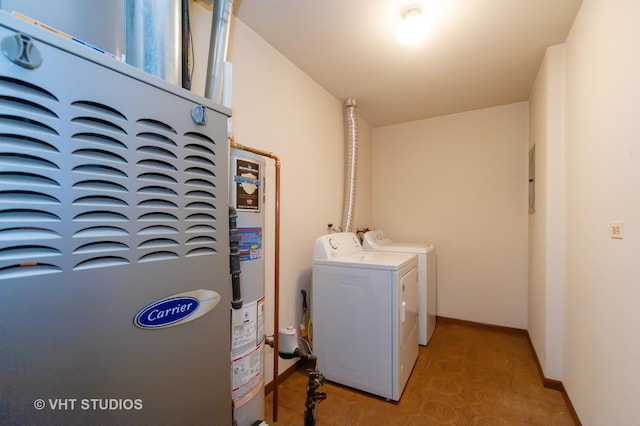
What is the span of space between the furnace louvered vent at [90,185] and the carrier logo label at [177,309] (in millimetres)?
115

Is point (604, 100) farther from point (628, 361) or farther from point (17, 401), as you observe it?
point (17, 401)

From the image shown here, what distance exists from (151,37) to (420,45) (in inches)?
73.9

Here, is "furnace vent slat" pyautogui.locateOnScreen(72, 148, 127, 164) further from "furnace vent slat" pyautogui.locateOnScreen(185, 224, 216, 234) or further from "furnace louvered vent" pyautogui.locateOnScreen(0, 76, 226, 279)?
"furnace vent slat" pyautogui.locateOnScreen(185, 224, 216, 234)

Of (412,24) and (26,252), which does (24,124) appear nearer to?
(26,252)

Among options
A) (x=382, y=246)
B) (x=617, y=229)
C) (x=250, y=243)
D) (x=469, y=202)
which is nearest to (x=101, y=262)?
(x=250, y=243)

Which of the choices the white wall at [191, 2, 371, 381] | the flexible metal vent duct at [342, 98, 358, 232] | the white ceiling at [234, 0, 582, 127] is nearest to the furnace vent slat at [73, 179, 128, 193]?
the white wall at [191, 2, 371, 381]

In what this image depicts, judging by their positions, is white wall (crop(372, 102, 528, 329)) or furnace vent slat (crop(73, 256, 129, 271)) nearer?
furnace vent slat (crop(73, 256, 129, 271))

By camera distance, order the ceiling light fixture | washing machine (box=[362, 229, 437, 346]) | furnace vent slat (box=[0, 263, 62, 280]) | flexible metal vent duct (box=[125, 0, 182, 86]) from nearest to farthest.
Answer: furnace vent slat (box=[0, 263, 62, 280]), flexible metal vent duct (box=[125, 0, 182, 86]), the ceiling light fixture, washing machine (box=[362, 229, 437, 346])

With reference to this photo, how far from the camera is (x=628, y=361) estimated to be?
1.14 m

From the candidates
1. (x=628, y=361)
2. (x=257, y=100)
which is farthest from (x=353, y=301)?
(x=257, y=100)

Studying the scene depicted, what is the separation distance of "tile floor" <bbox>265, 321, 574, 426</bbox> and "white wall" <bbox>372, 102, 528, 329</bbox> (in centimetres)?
79

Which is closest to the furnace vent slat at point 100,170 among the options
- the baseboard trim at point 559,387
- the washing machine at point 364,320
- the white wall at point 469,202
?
the washing machine at point 364,320

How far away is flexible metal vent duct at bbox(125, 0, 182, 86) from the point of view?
36.3 inches

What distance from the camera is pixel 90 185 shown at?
60 cm
